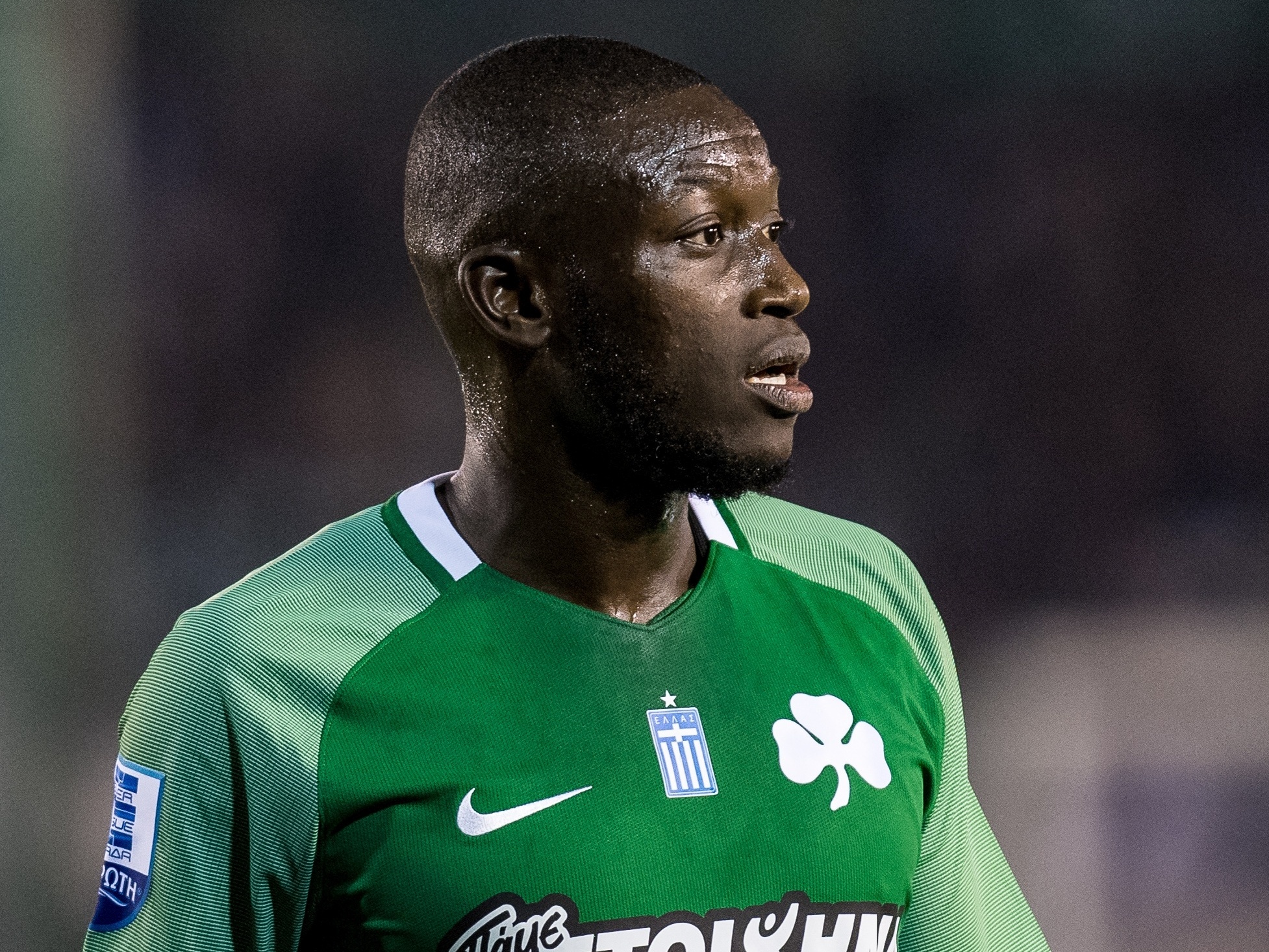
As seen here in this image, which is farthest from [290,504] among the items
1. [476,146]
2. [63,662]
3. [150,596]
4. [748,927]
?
[748,927]

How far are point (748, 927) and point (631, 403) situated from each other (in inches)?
22.6

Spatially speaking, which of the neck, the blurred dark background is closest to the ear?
the neck

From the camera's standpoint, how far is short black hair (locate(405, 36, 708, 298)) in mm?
1694

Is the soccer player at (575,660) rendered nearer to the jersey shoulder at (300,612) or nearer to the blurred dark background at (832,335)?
the jersey shoulder at (300,612)

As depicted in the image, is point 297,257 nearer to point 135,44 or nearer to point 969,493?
point 135,44

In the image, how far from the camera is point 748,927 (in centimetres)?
157

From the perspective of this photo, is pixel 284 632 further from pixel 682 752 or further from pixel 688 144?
pixel 688 144

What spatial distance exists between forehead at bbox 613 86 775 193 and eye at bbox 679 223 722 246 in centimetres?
5

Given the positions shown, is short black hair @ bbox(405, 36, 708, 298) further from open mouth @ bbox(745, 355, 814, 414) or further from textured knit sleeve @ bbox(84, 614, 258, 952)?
textured knit sleeve @ bbox(84, 614, 258, 952)

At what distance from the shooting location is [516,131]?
1721 millimetres

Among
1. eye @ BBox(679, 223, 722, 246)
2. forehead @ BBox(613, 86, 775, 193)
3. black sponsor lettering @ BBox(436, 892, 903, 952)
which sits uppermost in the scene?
forehead @ BBox(613, 86, 775, 193)

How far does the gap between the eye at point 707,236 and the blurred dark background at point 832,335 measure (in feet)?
7.76

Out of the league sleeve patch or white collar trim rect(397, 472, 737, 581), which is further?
white collar trim rect(397, 472, 737, 581)

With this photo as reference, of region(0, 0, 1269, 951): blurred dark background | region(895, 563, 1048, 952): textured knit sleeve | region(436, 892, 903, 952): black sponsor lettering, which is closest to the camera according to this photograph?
region(436, 892, 903, 952): black sponsor lettering
